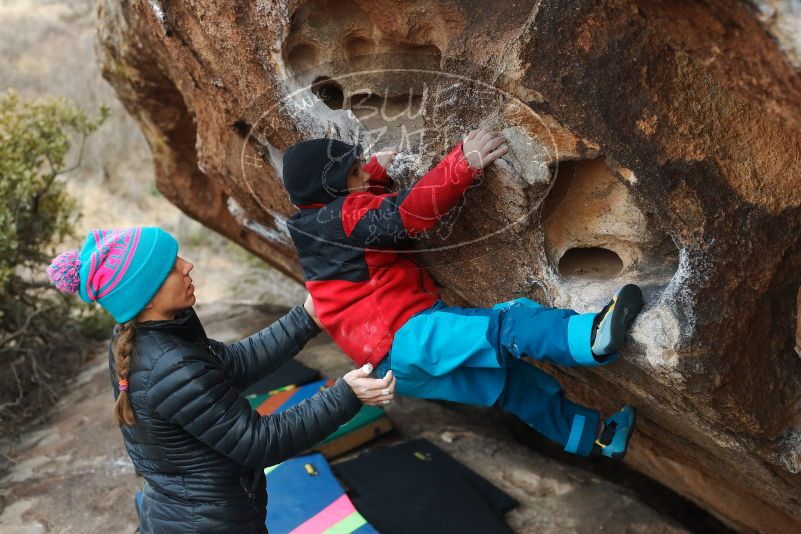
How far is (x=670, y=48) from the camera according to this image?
2.00 meters

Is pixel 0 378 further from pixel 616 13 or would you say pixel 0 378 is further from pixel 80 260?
pixel 616 13

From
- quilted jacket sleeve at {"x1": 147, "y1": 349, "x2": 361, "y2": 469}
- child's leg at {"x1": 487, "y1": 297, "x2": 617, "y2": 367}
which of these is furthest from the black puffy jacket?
child's leg at {"x1": 487, "y1": 297, "x2": 617, "y2": 367}

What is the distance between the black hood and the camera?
8.15ft

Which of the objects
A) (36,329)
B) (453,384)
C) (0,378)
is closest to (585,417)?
(453,384)

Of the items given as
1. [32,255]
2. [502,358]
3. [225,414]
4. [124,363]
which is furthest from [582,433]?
[32,255]

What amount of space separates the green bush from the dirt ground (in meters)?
0.36

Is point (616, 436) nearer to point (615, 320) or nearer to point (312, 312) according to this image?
point (615, 320)

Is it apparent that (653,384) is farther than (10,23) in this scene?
No

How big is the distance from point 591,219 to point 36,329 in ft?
15.4

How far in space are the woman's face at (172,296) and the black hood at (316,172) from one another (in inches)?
23.9

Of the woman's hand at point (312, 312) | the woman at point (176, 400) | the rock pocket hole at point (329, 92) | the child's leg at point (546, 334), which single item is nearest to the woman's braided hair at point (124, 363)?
the woman at point (176, 400)

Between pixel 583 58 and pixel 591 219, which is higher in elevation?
pixel 583 58

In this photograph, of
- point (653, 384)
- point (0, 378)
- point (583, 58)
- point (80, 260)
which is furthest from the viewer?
point (0, 378)

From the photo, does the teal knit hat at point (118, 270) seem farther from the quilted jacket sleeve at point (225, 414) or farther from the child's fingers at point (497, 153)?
the child's fingers at point (497, 153)
